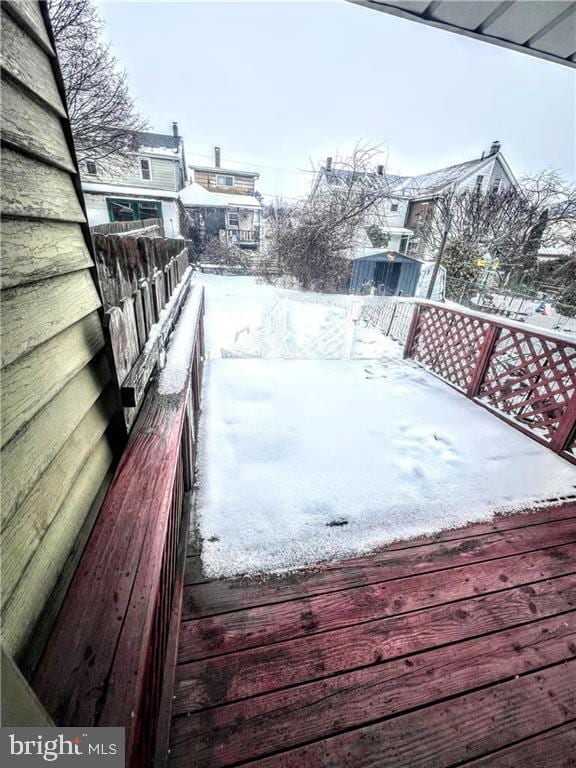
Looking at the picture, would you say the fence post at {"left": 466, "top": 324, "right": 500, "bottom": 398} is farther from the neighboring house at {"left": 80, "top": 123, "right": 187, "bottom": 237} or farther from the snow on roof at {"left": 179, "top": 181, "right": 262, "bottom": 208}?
the snow on roof at {"left": 179, "top": 181, "right": 262, "bottom": 208}

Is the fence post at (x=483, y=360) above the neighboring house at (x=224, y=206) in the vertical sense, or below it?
below

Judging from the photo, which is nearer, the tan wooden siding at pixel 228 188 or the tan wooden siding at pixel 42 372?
the tan wooden siding at pixel 42 372

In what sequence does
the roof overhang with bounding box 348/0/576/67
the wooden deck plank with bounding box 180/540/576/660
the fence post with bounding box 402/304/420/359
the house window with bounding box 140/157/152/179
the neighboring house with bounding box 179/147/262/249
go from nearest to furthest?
1. the wooden deck plank with bounding box 180/540/576/660
2. the roof overhang with bounding box 348/0/576/67
3. the fence post with bounding box 402/304/420/359
4. the house window with bounding box 140/157/152/179
5. the neighboring house with bounding box 179/147/262/249

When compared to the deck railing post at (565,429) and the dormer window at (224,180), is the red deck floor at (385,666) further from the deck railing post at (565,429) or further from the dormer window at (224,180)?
the dormer window at (224,180)

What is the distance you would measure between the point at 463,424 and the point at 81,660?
3258mm

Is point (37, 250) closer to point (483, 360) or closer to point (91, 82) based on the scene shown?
point (483, 360)

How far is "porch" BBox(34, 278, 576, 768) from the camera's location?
660 mm

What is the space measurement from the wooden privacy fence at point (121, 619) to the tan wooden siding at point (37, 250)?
0.56 m

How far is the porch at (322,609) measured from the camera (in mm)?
660

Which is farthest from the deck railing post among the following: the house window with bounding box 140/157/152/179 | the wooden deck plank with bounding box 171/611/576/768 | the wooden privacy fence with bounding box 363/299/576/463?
the house window with bounding box 140/157/152/179

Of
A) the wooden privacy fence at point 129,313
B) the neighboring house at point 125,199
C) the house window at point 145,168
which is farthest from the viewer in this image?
the house window at point 145,168

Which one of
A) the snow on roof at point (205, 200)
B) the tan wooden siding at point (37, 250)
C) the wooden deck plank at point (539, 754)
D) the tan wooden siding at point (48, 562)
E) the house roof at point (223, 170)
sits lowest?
the wooden deck plank at point (539, 754)

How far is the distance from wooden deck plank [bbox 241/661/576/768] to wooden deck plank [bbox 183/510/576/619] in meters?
0.46

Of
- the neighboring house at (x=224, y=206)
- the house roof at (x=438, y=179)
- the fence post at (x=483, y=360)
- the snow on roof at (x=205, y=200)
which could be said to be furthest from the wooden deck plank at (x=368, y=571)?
the snow on roof at (x=205, y=200)
